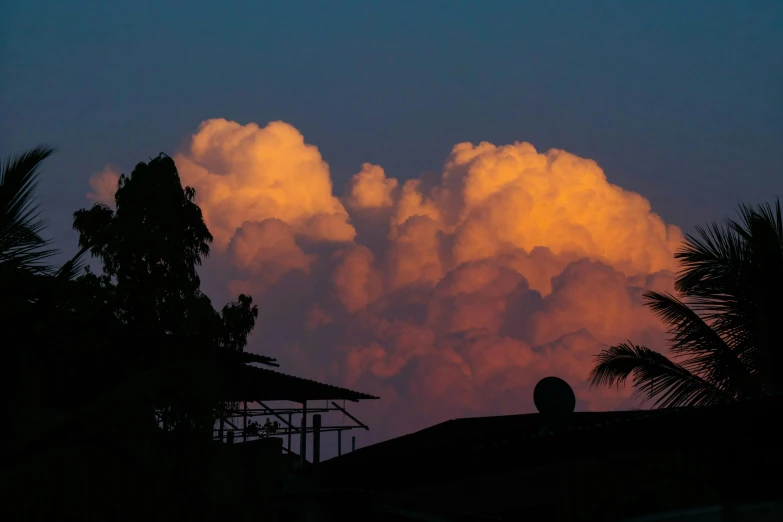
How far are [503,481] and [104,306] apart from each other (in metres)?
9.63

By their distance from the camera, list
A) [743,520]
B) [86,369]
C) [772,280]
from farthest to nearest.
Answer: [772,280]
[86,369]
[743,520]

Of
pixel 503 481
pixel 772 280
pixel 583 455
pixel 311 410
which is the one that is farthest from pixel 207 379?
pixel 772 280

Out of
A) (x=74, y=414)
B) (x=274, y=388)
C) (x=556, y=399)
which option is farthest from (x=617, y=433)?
(x=274, y=388)

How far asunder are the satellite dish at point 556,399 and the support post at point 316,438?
8.44 m

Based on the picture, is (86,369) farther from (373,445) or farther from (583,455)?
(583,455)

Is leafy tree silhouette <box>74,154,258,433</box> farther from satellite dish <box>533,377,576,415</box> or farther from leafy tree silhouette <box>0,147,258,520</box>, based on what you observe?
satellite dish <box>533,377,576,415</box>

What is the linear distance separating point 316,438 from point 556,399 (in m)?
9.42

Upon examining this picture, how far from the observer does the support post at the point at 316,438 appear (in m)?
19.0

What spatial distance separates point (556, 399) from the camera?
1111cm

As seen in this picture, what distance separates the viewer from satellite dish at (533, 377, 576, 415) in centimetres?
1107

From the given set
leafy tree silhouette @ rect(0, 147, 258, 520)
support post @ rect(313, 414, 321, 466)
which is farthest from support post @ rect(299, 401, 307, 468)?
leafy tree silhouette @ rect(0, 147, 258, 520)

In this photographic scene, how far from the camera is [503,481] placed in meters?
10.8

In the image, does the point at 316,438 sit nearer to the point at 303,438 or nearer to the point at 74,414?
the point at 303,438

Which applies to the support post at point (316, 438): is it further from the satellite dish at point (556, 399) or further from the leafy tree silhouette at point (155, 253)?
the satellite dish at point (556, 399)
